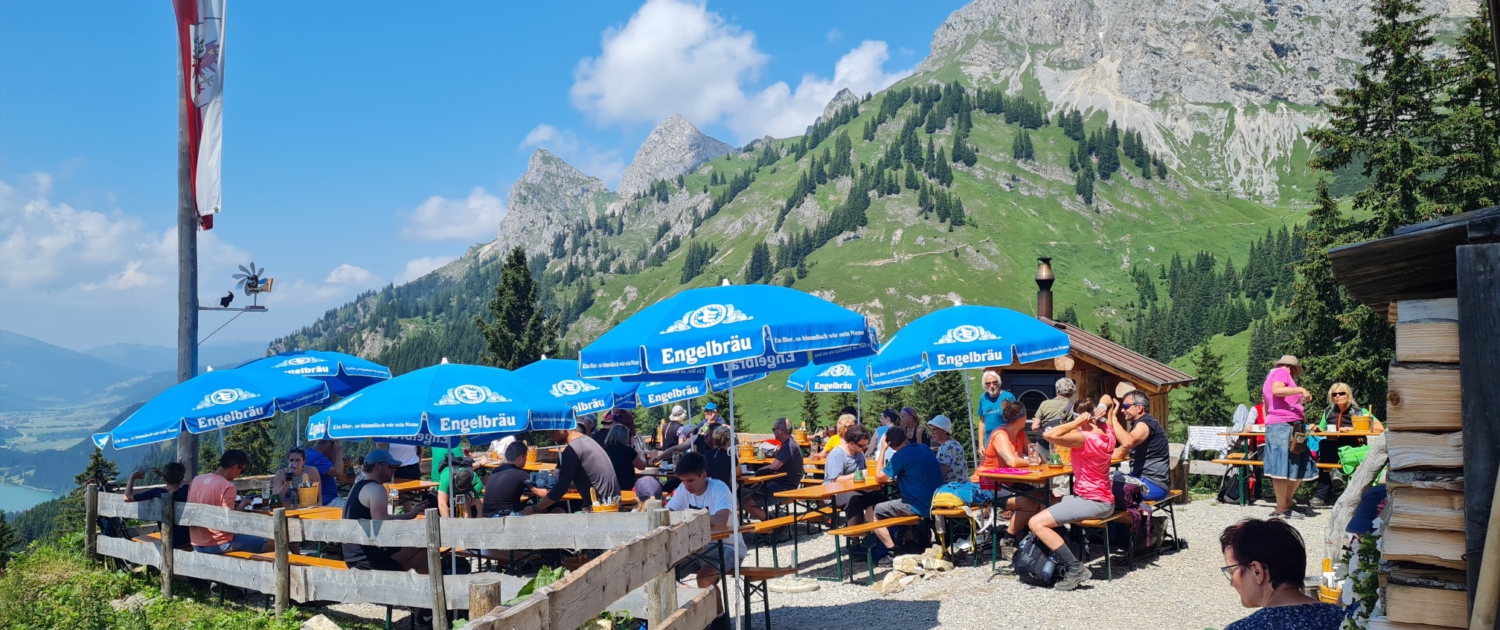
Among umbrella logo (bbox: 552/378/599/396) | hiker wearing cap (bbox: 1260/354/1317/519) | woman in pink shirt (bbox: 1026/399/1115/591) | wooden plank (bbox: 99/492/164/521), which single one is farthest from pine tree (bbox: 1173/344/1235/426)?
wooden plank (bbox: 99/492/164/521)

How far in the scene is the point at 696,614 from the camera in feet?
22.0

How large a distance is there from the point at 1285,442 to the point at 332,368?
45.4 feet

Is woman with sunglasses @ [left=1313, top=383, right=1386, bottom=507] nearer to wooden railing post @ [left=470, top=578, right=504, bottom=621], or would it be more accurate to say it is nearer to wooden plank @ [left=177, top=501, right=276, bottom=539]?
wooden railing post @ [left=470, top=578, right=504, bottom=621]

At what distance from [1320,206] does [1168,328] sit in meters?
121

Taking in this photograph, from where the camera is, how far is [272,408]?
1198cm

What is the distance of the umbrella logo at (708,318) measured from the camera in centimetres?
729

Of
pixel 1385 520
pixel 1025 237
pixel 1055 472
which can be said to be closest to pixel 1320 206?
pixel 1055 472

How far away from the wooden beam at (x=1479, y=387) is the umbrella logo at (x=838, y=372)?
40.4 ft

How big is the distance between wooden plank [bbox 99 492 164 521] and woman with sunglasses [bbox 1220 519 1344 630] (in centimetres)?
1082

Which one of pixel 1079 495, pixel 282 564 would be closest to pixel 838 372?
pixel 1079 495

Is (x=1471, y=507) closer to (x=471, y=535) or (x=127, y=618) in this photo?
(x=471, y=535)

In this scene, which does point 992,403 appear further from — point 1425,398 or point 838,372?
point 1425,398

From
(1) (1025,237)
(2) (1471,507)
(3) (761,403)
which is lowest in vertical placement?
(3) (761,403)

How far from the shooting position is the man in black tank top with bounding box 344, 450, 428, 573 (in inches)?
342
